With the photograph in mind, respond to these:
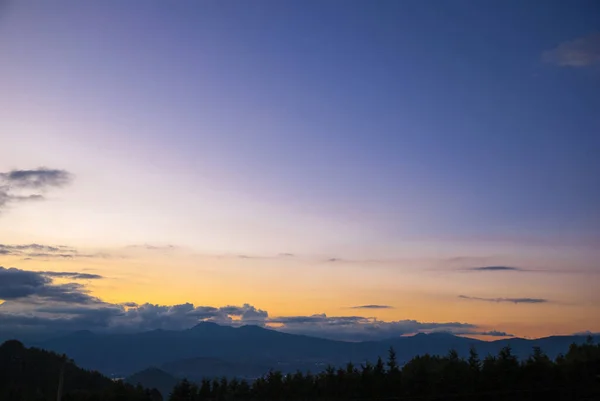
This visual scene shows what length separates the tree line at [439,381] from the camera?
2142cm

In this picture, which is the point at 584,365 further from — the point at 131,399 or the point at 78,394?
the point at 78,394

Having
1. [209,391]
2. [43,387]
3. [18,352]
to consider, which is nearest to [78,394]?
[209,391]

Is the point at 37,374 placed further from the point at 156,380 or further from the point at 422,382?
the point at 156,380

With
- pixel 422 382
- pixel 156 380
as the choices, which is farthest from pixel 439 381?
pixel 156 380

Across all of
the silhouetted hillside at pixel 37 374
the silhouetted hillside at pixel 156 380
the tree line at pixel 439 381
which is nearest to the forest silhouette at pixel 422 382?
the tree line at pixel 439 381

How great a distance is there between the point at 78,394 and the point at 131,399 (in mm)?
2860

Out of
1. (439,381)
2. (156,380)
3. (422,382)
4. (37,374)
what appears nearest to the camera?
(439,381)

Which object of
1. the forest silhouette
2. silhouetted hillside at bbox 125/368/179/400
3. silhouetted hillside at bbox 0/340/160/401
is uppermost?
the forest silhouette

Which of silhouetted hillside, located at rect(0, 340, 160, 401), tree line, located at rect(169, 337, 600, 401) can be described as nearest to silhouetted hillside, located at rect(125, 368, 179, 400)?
silhouetted hillside, located at rect(0, 340, 160, 401)

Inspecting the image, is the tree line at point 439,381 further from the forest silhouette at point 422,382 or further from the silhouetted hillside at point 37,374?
the silhouetted hillside at point 37,374

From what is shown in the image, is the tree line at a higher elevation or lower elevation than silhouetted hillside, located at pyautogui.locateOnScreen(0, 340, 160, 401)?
higher

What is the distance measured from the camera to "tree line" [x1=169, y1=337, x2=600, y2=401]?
70.3ft

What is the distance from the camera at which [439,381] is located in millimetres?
28328

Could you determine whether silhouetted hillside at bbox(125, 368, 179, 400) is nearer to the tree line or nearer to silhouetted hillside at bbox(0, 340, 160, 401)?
silhouetted hillside at bbox(0, 340, 160, 401)
